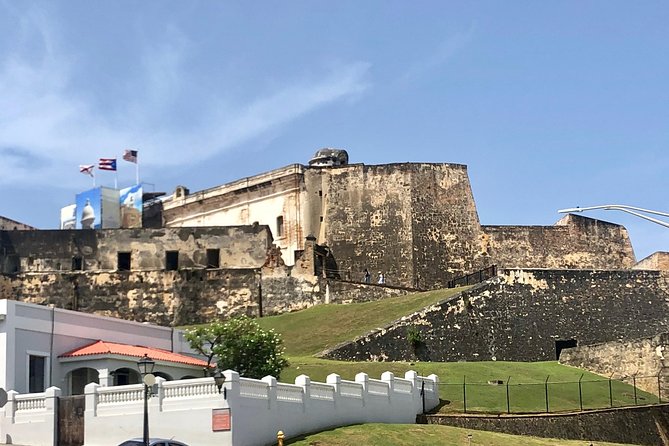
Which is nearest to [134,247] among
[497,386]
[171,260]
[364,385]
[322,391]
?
[171,260]

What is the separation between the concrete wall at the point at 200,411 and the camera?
27922 mm

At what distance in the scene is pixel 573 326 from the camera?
53.4 meters

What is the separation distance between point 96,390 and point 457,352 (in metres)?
23.6

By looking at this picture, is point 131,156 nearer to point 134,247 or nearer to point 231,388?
point 134,247

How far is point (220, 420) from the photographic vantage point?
27.7m

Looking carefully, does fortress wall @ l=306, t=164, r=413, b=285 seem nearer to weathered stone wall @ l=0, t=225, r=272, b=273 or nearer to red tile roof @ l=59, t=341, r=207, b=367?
weathered stone wall @ l=0, t=225, r=272, b=273

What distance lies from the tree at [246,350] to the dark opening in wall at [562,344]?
677 inches

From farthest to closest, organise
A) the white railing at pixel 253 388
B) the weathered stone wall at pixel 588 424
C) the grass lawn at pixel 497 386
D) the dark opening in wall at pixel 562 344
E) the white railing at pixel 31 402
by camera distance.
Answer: the dark opening in wall at pixel 562 344, the grass lawn at pixel 497 386, the weathered stone wall at pixel 588 424, the white railing at pixel 31 402, the white railing at pixel 253 388

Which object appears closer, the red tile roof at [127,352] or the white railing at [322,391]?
the white railing at [322,391]

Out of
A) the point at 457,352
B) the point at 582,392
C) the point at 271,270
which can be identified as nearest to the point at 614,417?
the point at 582,392

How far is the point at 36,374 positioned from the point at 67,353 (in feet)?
5.19

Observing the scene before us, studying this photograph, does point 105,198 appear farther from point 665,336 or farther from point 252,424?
point 252,424

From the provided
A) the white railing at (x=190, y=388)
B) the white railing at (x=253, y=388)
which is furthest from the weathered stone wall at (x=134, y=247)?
the white railing at (x=190, y=388)

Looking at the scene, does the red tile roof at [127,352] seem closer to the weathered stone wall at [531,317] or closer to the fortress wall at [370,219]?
the weathered stone wall at [531,317]
